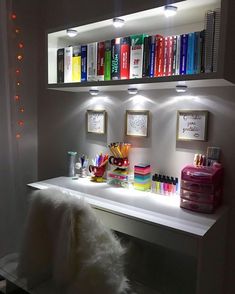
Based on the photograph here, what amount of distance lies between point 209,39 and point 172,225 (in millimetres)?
813

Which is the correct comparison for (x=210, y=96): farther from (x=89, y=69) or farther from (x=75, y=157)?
(x=75, y=157)

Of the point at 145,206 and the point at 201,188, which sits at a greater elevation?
the point at 201,188

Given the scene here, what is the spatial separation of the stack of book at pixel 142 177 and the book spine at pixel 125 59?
53 cm

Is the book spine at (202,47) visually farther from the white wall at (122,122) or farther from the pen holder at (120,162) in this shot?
the pen holder at (120,162)

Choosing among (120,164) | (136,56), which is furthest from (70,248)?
(136,56)

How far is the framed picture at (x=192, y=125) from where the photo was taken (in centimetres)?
146

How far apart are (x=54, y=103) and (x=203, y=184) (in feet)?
4.52

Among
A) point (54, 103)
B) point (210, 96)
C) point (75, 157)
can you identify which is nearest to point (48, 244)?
point (75, 157)

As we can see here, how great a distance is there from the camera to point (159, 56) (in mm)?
1383

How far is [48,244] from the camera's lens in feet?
3.83

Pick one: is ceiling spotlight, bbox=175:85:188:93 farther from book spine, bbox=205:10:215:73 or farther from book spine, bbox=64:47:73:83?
book spine, bbox=64:47:73:83

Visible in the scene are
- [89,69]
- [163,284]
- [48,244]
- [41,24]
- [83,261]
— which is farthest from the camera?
[41,24]

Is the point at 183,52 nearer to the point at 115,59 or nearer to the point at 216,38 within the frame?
the point at 216,38

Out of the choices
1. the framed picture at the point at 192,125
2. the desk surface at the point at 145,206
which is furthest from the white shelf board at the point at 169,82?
the desk surface at the point at 145,206
